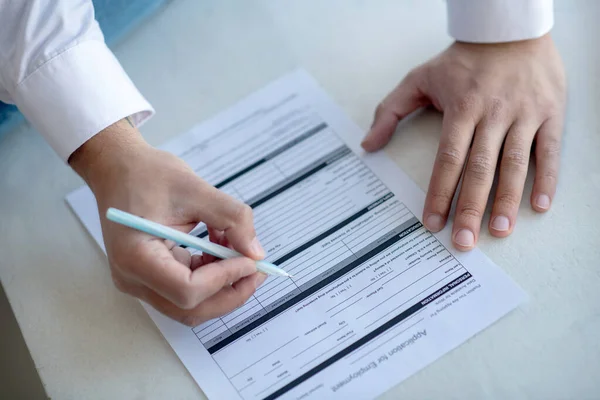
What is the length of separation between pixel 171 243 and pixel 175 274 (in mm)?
77

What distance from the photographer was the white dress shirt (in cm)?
67

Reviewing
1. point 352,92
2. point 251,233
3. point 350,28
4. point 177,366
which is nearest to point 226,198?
point 251,233

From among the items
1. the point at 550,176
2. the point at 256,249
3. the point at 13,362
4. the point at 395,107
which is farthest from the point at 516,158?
the point at 13,362

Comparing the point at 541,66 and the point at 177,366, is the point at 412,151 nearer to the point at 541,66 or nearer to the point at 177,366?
the point at 541,66

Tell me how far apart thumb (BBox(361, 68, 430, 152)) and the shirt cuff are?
0.30 metres

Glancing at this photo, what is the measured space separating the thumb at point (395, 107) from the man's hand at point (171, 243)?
23 cm

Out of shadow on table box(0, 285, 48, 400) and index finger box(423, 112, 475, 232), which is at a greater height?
index finger box(423, 112, 475, 232)

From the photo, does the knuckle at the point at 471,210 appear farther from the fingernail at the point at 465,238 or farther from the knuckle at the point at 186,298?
the knuckle at the point at 186,298

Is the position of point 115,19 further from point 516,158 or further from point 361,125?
point 516,158

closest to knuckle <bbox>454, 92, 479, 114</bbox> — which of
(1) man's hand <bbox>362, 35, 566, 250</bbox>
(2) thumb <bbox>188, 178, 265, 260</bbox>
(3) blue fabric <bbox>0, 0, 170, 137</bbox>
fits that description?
(1) man's hand <bbox>362, 35, 566, 250</bbox>

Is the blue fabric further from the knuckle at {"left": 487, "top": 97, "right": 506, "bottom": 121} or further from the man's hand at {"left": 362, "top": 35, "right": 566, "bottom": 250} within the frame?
the knuckle at {"left": 487, "top": 97, "right": 506, "bottom": 121}

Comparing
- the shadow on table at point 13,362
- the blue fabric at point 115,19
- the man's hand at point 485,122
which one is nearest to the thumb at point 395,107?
the man's hand at point 485,122

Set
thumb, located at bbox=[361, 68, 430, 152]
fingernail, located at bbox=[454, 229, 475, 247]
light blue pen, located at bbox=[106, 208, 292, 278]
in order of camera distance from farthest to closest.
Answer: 1. thumb, located at bbox=[361, 68, 430, 152]
2. fingernail, located at bbox=[454, 229, 475, 247]
3. light blue pen, located at bbox=[106, 208, 292, 278]

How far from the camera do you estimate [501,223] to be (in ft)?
2.11
